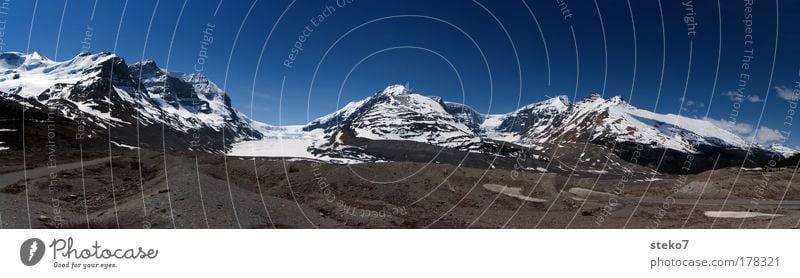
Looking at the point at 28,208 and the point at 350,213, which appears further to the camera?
the point at 350,213
